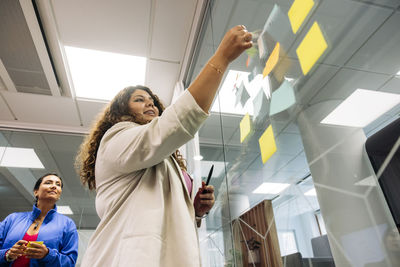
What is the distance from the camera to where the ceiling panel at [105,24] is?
6.08 feet

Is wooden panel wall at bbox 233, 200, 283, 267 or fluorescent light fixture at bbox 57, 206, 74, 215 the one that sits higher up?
fluorescent light fixture at bbox 57, 206, 74, 215

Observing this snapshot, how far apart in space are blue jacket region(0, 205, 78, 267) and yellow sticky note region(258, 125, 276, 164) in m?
1.33

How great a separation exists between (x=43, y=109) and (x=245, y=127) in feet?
8.97

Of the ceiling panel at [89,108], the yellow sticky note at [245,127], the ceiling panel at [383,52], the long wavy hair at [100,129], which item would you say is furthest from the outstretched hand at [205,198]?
the ceiling panel at [89,108]

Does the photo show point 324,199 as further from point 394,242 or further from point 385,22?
point 385,22

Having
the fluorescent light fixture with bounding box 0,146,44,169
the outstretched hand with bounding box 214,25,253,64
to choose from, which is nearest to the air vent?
the fluorescent light fixture with bounding box 0,146,44,169

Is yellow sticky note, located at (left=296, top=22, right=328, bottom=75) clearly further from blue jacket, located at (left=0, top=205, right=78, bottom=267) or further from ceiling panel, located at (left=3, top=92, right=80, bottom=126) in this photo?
ceiling panel, located at (left=3, top=92, right=80, bottom=126)

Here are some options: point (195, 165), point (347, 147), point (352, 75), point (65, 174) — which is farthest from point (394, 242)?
point (65, 174)

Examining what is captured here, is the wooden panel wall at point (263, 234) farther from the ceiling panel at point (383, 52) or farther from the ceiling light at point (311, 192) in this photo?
the ceiling panel at point (383, 52)

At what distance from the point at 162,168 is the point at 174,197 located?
0.09 metres

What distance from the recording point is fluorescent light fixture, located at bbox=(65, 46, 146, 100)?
89.1 inches

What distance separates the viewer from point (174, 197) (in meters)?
0.62

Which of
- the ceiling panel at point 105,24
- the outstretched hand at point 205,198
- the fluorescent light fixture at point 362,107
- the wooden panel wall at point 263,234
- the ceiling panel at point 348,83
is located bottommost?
the wooden panel wall at point 263,234

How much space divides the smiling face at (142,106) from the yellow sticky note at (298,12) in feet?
1.70
